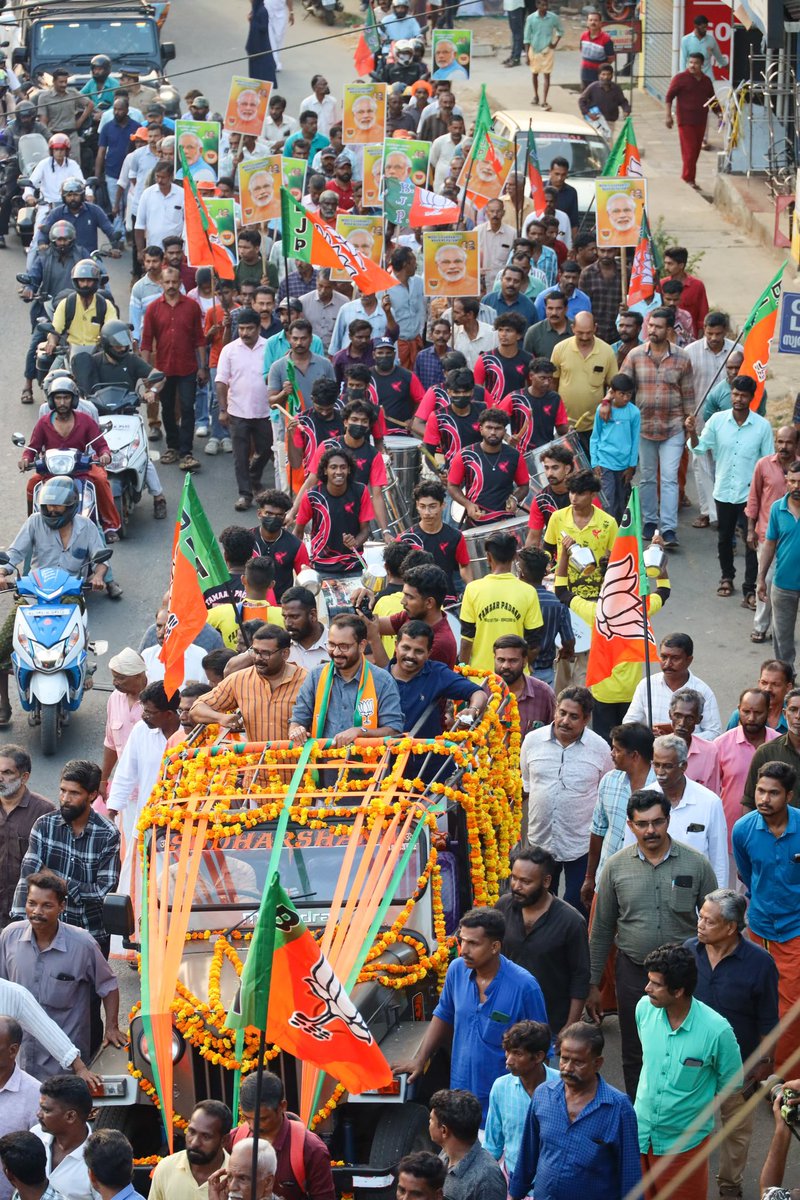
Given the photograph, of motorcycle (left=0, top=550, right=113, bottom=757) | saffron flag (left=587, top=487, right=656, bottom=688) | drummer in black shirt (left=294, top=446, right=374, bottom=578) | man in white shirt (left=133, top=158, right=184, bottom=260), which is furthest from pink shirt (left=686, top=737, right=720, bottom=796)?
man in white shirt (left=133, top=158, right=184, bottom=260)

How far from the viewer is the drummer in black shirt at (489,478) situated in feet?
48.8

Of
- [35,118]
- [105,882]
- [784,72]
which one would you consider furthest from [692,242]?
[105,882]

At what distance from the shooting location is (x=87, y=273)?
19375 millimetres

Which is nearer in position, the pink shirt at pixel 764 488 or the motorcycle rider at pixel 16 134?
the pink shirt at pixel 764 488

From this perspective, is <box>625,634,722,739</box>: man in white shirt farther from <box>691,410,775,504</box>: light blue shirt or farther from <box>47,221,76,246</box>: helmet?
<box>47,221,76,246</box>: helmet

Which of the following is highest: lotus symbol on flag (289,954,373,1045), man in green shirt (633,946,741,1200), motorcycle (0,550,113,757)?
lotus symbol on flag (289,954,373,1045)

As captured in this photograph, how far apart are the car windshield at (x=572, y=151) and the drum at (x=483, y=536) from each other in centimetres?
1069

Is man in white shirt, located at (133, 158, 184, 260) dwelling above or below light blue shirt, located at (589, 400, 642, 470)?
above

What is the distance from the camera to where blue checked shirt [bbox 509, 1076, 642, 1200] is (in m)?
8.02

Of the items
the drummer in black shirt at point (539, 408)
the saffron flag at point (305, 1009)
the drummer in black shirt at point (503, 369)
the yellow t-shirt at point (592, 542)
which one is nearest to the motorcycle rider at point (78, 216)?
the drummer in black shirt at point (503, 369)

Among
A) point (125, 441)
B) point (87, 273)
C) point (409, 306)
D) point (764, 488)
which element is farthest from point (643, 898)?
point (87, 273)

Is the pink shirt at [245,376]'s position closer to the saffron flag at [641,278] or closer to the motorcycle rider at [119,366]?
the motorcycle rider at [119,366]

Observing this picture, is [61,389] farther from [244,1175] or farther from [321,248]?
[244,1175]

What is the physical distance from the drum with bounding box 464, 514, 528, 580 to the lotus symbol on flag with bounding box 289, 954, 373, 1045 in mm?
6587
